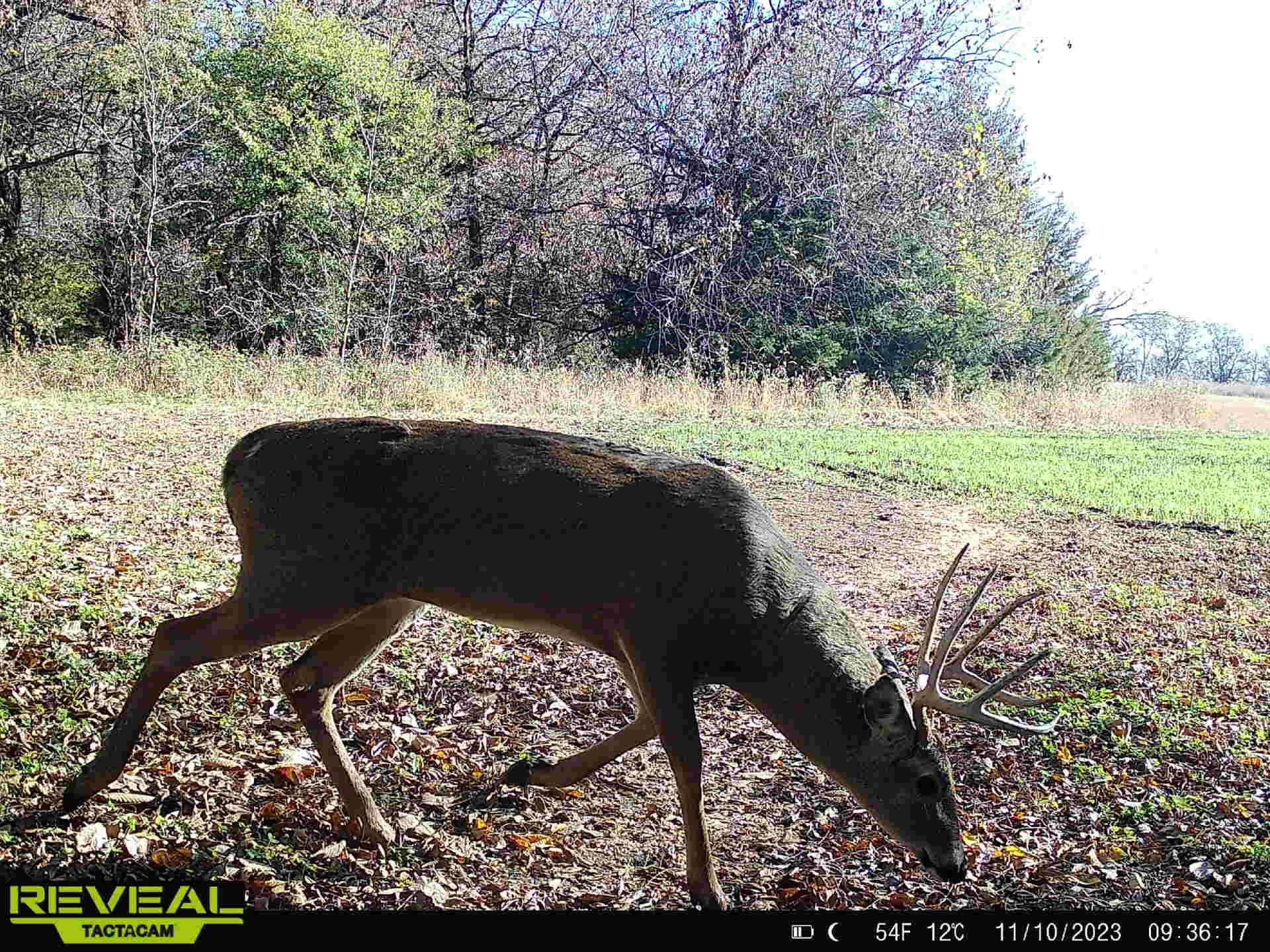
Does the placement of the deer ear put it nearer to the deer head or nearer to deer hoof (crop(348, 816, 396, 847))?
the deer head

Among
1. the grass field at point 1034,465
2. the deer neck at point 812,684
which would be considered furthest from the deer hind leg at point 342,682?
the grass field at point 1034,465

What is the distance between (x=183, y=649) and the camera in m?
3.86

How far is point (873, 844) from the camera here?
4344 mm

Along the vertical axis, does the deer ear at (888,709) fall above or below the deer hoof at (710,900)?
above

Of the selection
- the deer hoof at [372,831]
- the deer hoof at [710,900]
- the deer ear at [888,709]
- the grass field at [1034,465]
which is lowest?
the deer hoof at [372,831]

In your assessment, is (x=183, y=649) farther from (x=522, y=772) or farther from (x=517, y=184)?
(x=517, y=184)

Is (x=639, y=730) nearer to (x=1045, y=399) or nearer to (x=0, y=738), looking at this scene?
(x=0, y=738)

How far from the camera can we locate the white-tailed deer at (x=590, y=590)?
358cm

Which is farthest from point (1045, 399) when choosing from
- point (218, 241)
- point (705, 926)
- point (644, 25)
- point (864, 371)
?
point (705, 926)

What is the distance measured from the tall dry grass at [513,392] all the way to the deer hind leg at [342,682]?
11.6 meters

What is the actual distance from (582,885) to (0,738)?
2428 millimetres

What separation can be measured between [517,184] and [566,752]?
75.1 feet

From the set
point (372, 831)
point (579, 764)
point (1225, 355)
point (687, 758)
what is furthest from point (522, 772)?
point (1225, 355)

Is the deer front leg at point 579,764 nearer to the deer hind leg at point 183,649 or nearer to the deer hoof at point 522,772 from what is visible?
the deer hoof at point 522,772
